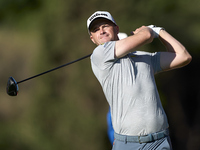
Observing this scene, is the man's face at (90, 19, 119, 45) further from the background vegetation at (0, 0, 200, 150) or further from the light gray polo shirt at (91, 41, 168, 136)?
the background vegetation at (0, 0, 200, 150)

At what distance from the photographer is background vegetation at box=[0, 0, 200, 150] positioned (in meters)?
4.40

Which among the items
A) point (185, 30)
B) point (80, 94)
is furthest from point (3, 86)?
point (185, 30)

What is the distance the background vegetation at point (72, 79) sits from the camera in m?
4.40

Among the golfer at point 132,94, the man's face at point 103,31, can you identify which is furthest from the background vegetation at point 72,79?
the golfer at point 132,94

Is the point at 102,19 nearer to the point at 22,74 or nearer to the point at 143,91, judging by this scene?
the point at 143,91

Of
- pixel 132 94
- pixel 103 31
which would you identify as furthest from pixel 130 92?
pixel 103 31

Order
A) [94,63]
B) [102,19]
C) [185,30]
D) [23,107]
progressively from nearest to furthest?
[94,63]
[102,19]
[185,30]
[23,107]

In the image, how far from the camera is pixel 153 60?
6.91 ft

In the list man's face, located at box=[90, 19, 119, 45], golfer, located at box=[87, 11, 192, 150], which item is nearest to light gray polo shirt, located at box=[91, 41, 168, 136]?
golfer, located at box=[87, 11, 192, 150]

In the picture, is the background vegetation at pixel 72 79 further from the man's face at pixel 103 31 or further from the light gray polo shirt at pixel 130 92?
the light gray polo shirt at pixel 130 92

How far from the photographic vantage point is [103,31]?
7.09ft

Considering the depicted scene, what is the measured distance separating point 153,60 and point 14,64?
3.25 metres

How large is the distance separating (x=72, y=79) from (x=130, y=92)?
273 centimetres

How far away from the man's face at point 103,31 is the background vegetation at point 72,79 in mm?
2209
